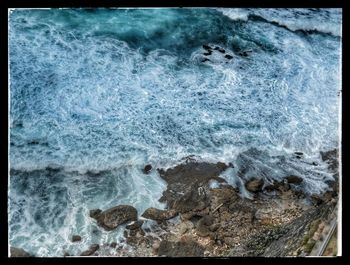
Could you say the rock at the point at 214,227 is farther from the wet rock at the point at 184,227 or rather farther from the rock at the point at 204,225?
the wet rock at the point at 184,227

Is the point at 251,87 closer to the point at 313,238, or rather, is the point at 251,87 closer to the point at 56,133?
the point at 313,238

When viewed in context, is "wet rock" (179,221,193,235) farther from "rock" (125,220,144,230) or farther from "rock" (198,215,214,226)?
"rock" (125,220,144,230)

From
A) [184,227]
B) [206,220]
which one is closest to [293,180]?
[206,220]

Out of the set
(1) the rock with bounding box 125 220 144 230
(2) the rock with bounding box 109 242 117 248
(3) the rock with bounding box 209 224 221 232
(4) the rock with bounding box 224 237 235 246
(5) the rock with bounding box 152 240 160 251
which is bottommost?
(2) the rock with bounding box 109 242 117 248

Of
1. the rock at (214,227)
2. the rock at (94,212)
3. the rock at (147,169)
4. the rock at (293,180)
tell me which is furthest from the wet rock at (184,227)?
the rock at (293,180)

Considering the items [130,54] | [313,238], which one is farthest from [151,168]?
[313,238]

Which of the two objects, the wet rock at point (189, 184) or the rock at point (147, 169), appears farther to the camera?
the rock at point (147, 169)

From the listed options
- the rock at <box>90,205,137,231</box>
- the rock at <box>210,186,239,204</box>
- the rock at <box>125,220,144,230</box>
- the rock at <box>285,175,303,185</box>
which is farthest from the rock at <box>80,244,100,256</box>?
the rock at <box>285,175,303,185</box>
